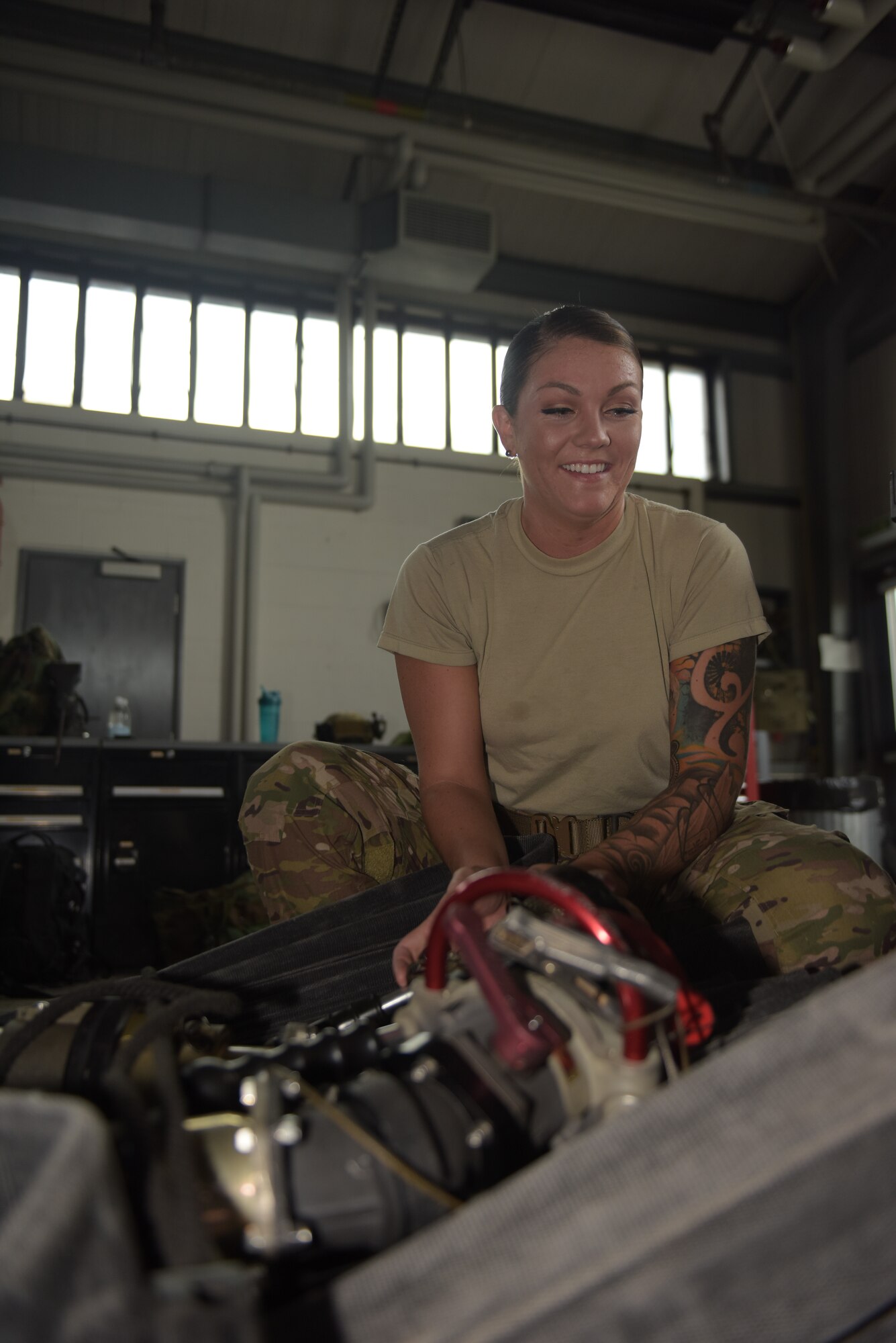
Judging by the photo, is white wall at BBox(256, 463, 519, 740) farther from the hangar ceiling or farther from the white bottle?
the hangar ceiling

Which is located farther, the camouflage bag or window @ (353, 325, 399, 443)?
window @ (353, 325, 399, 443)

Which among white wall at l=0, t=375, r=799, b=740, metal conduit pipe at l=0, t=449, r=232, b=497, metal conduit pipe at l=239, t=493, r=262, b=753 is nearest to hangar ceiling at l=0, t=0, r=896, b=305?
metal conduit pipe at l=0, t=449, r=232, b=497

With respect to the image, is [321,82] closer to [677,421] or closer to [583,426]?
[677,421]

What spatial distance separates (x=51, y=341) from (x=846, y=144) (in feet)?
16.1

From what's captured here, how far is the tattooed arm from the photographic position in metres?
1.10

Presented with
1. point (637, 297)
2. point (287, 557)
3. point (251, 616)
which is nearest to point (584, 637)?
point (251, 616)

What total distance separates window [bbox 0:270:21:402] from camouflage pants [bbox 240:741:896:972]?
5322 mm

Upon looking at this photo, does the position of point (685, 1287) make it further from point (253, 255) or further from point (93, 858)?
point (253, 255)

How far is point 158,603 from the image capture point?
5.85 m

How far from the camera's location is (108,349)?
239 inches

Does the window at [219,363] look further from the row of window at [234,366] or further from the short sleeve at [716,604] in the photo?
→ the short sleeve at [716,604]

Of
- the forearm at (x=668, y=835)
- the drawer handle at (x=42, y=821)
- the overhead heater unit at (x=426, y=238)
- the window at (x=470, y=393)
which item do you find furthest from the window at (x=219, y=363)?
the forearm at (x=668, y=835)

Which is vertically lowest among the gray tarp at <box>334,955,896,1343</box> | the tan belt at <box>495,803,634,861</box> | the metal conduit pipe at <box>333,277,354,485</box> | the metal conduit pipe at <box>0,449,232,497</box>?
the gray tarp at <box>334,955,896,1343</box>

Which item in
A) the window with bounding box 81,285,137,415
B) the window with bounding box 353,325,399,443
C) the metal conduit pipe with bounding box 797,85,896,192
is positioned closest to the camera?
the metal conduit pipe with bounding box 797,85,896,192
